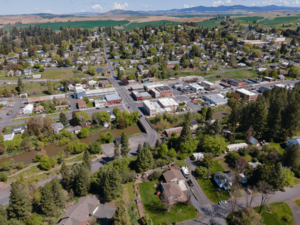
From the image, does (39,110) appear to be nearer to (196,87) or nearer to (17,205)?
(17,205)

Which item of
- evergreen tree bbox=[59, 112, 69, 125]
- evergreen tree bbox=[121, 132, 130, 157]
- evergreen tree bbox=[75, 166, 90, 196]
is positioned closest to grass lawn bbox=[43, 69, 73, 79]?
evergreen tree bbox=[59, 112, 69, 125]

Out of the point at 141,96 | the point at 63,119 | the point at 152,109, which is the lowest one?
the point at 152,109

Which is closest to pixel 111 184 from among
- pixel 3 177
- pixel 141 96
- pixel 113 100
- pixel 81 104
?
pixel 3 177

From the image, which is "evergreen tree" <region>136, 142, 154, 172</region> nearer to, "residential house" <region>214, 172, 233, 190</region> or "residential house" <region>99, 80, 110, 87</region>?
"residential house" <region>214, 172, 233, 190</region>

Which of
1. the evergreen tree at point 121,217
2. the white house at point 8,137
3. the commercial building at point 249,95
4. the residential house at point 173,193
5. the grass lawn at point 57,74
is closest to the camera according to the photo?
the evergreen tree at point 121,217

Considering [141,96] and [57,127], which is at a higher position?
[141,96]

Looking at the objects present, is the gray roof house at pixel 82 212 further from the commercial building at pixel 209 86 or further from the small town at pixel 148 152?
the commercial building at pixel 209 86

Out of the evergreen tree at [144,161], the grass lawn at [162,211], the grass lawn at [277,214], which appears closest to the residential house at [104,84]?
the evergreen tree at [144,161]
